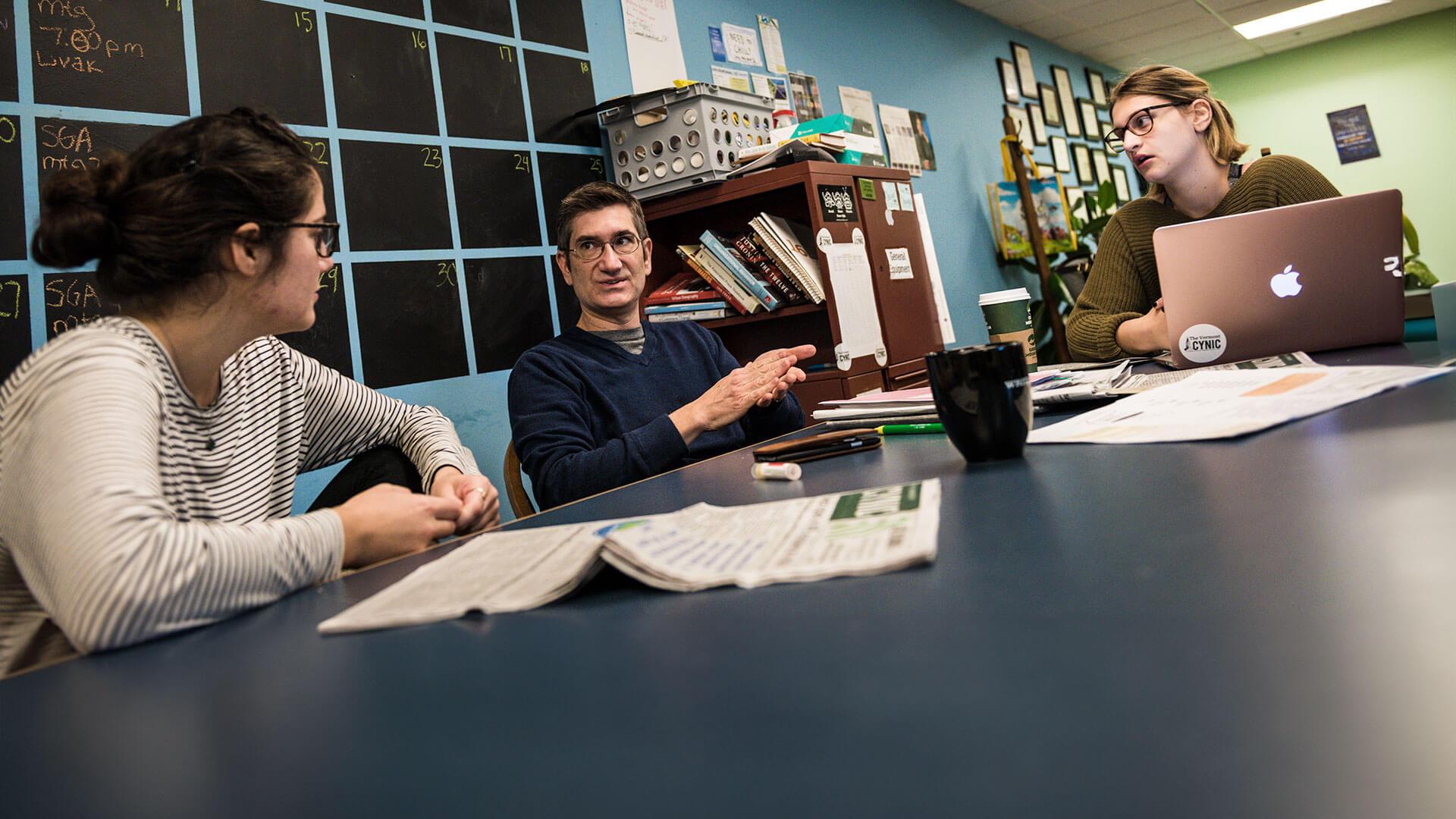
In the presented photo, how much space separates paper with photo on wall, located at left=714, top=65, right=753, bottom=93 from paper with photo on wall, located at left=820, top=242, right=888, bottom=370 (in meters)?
0.97

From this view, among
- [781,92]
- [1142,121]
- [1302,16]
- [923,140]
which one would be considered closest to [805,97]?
[781,92]

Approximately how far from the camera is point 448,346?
Result: 2564 millimetres

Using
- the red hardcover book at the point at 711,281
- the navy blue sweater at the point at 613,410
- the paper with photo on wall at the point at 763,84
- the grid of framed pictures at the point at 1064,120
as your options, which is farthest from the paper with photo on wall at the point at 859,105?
the navy blue sweater at the point at 613,410

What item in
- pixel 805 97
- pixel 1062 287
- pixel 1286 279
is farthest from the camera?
pixel 1062 287

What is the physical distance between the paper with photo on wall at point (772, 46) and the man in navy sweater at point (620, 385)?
1.78m

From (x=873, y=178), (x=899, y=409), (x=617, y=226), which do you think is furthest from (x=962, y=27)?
(x=899, y=409)

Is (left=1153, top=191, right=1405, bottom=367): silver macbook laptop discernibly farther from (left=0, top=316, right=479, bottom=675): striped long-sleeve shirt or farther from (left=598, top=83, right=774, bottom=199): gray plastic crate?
(left=598, top=83, right=774, bottom=199): gray plastic crate

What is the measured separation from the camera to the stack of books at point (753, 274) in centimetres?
280

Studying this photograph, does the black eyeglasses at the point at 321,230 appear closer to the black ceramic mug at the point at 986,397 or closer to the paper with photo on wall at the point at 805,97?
the black ceramic mug at the point at 986,397

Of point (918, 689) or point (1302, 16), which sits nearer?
point (918, 689)

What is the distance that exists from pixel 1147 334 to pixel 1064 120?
202 inches

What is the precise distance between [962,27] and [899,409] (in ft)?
15.5

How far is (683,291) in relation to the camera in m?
2.89

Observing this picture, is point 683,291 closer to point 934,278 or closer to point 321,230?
point 934,278
